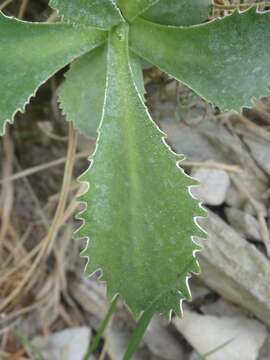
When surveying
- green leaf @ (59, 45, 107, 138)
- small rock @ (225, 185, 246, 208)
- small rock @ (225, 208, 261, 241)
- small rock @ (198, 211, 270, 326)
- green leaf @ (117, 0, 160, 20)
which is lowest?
small rock @ (198, 211, 270, 326)

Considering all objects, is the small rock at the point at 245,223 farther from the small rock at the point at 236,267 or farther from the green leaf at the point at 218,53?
the green leaf at the point at 218,53

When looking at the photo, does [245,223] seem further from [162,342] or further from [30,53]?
[30,53]

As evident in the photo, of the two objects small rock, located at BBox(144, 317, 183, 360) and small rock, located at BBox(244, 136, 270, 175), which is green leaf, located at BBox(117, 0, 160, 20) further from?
small rock, located at BBox(144, 317, 183, 360)

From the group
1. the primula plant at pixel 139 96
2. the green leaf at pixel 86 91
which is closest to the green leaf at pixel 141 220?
the primula plant at pixel 139 96

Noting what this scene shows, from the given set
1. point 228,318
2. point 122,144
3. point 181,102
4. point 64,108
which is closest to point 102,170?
point 122,144

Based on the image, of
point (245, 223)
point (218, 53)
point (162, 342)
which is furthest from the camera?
point (162, 342)

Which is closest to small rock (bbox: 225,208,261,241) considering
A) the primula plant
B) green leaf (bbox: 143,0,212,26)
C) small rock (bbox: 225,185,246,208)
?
small rock (bbox: 225,185,246,208)

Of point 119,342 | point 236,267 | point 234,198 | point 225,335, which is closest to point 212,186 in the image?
point 234,198
